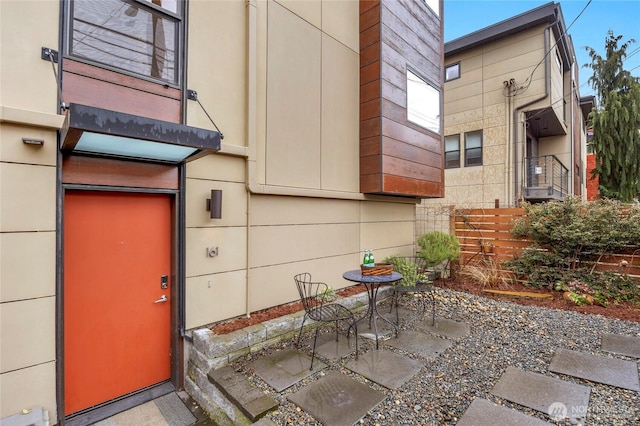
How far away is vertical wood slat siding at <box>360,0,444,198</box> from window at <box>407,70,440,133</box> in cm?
18

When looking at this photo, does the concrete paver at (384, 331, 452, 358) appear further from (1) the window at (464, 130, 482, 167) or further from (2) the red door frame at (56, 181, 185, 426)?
(1) the window at (464, 130, 482, 167)

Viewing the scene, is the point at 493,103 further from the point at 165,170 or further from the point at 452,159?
the point at 165,170

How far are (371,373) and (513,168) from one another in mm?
9256

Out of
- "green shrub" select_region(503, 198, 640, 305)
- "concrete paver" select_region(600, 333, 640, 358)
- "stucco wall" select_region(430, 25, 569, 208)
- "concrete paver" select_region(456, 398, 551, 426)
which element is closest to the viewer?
"concrete paver" select_region(456, 398, 551, 426)

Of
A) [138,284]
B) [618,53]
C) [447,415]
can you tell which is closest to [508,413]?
[447,415]

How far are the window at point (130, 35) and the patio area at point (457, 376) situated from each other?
131 inches

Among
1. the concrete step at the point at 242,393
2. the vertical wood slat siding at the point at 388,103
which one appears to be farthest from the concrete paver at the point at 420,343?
the vertical wood slat siding at the point at 388,103

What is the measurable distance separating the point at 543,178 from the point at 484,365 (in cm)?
935

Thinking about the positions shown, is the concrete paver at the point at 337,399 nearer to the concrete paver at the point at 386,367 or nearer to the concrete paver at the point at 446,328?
the concrete paver at the point at 386,367

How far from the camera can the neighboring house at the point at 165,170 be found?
Result: 261 cm

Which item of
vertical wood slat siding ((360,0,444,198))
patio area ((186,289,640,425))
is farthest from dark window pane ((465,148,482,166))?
patio area ((186,289,640,425))

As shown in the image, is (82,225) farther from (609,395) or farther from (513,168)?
(513,168)

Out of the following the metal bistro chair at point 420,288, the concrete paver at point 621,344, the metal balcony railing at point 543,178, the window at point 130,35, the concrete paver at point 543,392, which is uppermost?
the window at point 130,35

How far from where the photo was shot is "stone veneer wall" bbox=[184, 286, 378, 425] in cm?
292
